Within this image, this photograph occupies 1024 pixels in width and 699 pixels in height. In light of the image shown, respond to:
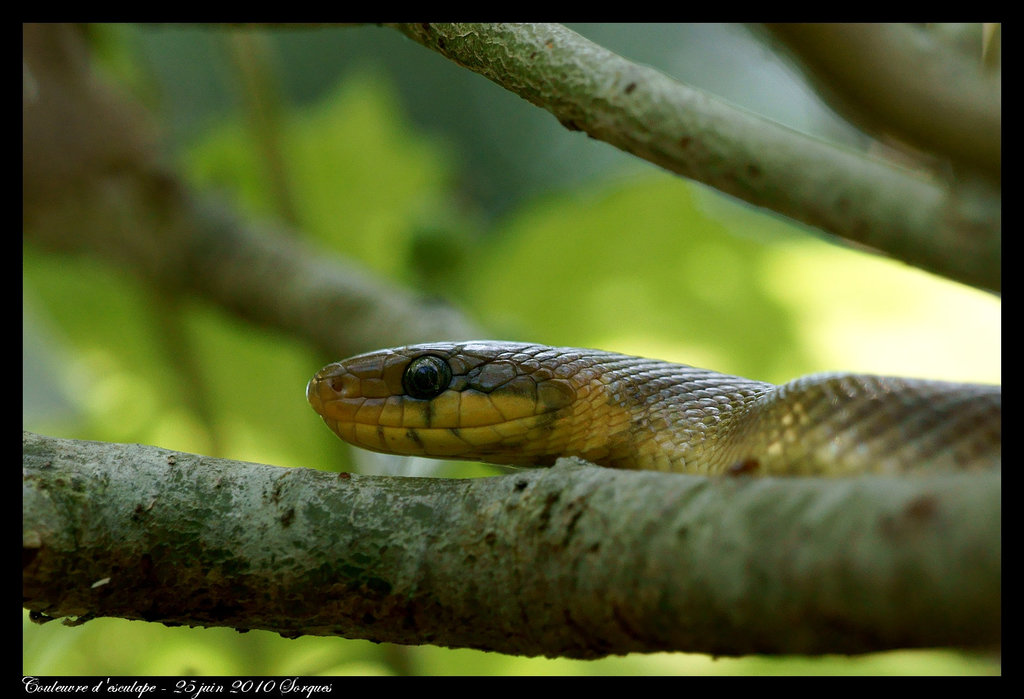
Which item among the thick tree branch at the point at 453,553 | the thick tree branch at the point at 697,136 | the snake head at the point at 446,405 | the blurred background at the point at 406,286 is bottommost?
the thick tree branch at the point at 453,553

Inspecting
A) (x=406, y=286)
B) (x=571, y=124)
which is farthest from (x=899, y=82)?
(x=406, y=286)

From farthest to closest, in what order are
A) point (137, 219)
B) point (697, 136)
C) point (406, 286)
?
point (406, 286), point (137, 219), point (697, 136)

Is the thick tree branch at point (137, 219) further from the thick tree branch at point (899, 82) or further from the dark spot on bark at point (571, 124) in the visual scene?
the thick tree branch at point (899, 82)

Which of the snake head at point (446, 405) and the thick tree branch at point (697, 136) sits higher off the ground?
the thick tree branch at point (697, 136)

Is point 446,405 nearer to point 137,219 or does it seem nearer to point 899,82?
point 899,82

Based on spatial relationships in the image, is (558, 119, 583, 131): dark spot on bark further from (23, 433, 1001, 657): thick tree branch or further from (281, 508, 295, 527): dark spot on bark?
(281, 508, 295, 527): dark spot on bark

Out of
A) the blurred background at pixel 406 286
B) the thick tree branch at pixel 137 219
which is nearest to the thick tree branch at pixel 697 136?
the blurred background at pixel 406 286

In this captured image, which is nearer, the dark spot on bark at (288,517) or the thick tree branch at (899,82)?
the thick tree branch at (899,82)
